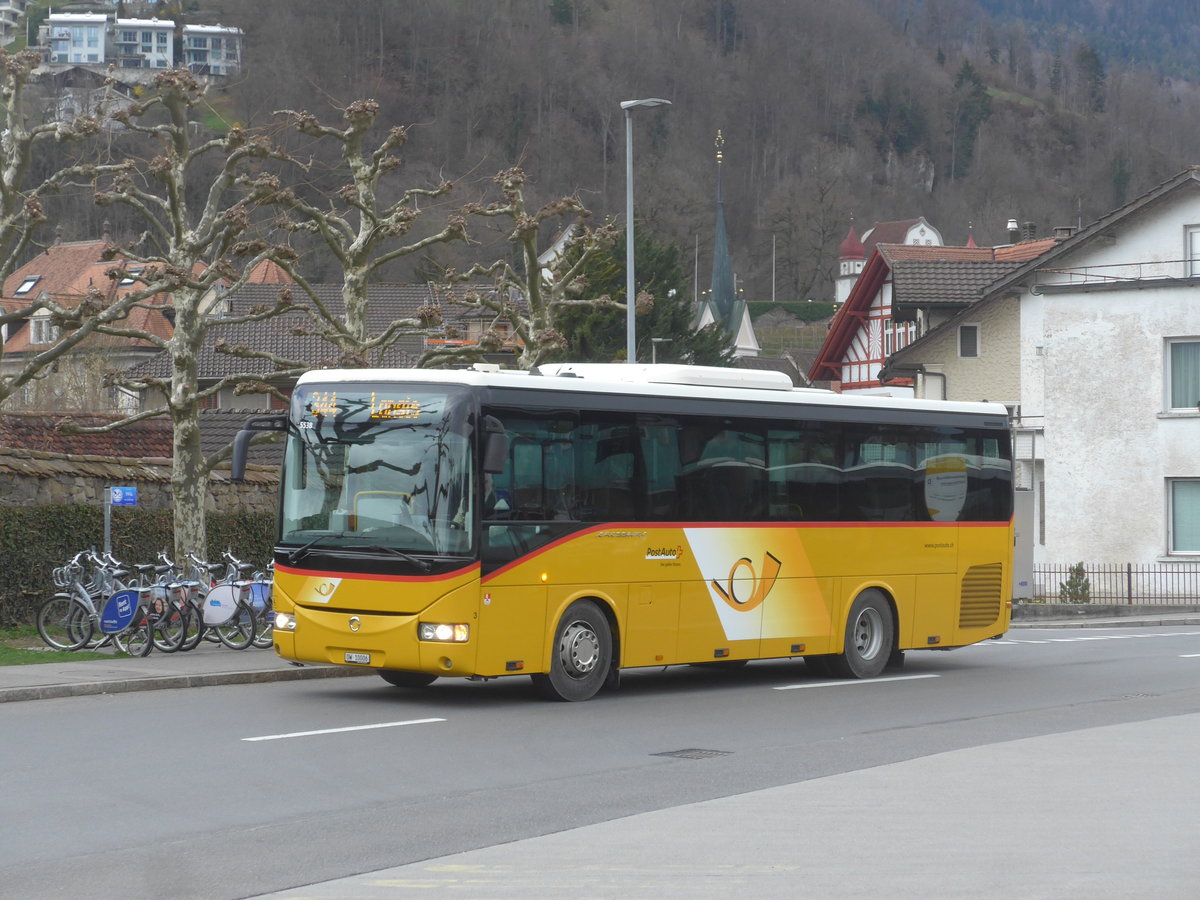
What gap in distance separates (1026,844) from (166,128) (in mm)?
17333

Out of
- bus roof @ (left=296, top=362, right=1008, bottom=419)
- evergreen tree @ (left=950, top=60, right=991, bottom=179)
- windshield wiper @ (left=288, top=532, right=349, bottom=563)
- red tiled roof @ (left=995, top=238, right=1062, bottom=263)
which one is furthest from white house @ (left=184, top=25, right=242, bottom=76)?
windshield wiper @ (left=288, top=532, right=349, bottom=563)

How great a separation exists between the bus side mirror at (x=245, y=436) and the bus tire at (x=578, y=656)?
3.23 m

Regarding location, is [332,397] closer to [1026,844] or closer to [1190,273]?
[1026,844]

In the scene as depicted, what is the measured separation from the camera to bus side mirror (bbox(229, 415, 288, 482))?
1549 cm

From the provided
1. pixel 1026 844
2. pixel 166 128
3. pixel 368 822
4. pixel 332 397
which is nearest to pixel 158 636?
pixel 332 397

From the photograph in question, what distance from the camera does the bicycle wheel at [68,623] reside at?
1905 centimetres

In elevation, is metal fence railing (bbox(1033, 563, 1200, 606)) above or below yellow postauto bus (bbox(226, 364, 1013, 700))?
below

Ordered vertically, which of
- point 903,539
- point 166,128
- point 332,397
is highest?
point 166,128

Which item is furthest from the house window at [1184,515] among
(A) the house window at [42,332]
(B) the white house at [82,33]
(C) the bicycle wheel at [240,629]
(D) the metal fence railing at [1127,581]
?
(B) the white house at [82,33]

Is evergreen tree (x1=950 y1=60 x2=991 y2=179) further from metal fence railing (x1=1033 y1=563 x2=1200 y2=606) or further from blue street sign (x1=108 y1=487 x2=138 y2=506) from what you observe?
blue street sign (x1=108 y1=487 x2=138 y2=506)

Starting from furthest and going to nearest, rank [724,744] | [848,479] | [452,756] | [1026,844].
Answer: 1. [848,479]
2. [724,744]
3. [452,756]
4. [1026,844]

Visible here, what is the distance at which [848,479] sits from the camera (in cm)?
1839

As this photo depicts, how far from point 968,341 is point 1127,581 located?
8.86 meters

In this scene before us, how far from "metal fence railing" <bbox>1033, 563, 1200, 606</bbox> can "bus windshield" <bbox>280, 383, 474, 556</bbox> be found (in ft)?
83.7
